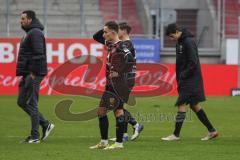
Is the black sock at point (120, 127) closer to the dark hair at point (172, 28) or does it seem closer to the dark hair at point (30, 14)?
the dark hair at point (172, 28)

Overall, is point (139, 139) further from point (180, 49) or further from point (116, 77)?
point (116, 77)

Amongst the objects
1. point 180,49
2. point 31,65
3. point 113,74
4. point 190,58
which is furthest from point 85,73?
point 113,74

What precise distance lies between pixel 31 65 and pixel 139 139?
7.29 ft

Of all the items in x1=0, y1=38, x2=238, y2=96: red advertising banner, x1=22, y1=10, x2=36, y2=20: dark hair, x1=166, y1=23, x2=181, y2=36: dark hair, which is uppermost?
x1=22, y1=10, x2=36, y2=20: dark hair

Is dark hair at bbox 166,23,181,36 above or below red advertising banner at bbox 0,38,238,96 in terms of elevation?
above

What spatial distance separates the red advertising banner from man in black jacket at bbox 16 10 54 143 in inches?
450

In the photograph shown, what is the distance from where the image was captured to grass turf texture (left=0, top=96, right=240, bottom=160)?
10359 mm

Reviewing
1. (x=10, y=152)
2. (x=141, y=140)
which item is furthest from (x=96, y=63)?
(x=10, y=152)

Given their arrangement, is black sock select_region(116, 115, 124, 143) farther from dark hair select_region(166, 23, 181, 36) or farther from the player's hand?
dark hair select_region(166, 23, 181, 36)

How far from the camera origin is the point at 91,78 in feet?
82.6

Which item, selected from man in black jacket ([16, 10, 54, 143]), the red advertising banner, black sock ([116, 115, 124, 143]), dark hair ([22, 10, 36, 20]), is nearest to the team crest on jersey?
black sock ([116, 115, 124, 143])

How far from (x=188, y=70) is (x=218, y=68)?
13.9m

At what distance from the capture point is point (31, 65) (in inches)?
475

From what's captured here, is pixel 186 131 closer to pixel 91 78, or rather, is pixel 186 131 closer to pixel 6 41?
pixel 91 78
